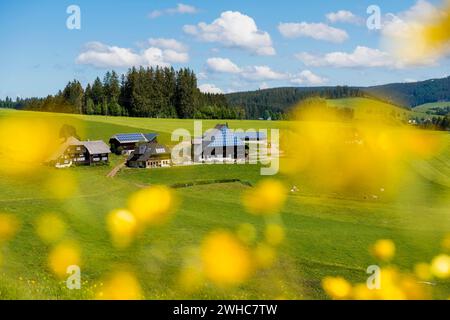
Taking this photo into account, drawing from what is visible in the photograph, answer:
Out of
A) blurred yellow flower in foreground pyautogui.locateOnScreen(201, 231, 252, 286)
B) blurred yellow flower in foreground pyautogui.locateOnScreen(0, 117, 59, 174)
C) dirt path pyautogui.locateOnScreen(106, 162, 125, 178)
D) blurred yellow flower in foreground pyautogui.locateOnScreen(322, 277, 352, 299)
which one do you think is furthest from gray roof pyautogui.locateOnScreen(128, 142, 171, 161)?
blurred yellow flower in foreground pyautogui.locateOnScreen(322, 277, 352, 299)

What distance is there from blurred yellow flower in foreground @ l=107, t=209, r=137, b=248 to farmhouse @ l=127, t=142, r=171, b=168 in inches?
1119

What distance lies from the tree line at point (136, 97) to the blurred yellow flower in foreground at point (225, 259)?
98.8 m

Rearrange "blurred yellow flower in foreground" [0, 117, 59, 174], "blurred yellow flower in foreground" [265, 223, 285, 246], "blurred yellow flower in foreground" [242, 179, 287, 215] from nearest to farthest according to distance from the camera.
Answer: "blurred yellow flower in foreground" [265, 223, 285, 246]
"blurred yellow flower in foreground" [242, 179, 287, 215]
"blurred yellow flower in foreground" [0, 117, 59, 174]

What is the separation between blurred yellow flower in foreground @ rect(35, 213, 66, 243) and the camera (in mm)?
25781

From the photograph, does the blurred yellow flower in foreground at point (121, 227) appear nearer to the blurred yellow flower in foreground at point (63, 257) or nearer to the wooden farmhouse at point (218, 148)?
the blurred yellow flower in foreground at point (63, 257)

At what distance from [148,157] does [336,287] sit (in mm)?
46572

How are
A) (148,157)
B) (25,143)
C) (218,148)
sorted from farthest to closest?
(25,143)
(218,148)
(148,157)

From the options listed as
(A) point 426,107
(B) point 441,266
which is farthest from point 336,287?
(A) point 426,107

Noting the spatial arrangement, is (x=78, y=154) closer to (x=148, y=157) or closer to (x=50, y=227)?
(x=148, y=157)

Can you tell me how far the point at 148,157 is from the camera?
64625 millimetres

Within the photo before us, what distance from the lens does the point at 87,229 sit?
90.0ft

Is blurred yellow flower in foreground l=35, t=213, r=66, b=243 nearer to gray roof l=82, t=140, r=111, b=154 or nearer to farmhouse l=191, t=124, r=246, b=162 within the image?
gray roof l=82, t=140, r=111, b=154
